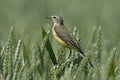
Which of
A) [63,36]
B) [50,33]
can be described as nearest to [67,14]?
[63,36]

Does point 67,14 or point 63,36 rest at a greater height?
point 63,36

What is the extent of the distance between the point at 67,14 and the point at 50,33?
6.17 m

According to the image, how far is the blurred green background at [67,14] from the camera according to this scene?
824 centimetres

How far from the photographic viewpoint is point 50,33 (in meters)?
3.24

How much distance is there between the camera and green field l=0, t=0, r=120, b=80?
237cm

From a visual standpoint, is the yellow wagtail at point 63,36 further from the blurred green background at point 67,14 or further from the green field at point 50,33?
the blurred green background at point 67,14

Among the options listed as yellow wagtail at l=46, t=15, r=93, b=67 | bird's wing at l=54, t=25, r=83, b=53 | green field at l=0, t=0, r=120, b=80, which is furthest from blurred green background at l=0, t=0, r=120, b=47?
bird's wing at l=54, t=25, r=83, b=53

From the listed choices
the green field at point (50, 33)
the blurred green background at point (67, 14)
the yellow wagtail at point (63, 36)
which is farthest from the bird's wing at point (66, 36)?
the blurred green background at point (67, 14)

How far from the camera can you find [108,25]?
28.0 feet

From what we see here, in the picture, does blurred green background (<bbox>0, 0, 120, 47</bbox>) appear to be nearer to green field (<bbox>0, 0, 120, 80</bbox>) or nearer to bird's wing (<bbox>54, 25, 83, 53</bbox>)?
green field (<bbox>0, 0, 120, 80</bbox>)

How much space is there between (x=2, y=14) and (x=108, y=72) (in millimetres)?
7258

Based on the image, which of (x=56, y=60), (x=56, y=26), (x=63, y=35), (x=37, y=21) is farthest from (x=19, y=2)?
(x=56, y=60)

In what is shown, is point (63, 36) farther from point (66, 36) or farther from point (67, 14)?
point (67, 14)

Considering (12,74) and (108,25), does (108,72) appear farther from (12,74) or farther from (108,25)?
(108,25)
